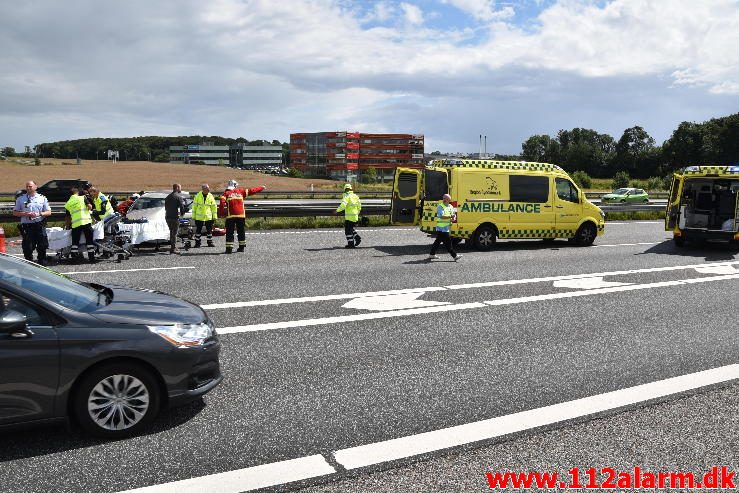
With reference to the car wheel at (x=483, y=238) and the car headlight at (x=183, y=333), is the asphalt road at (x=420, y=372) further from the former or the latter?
the car wheel at (x=483, y=238)

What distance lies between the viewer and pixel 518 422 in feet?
16.1

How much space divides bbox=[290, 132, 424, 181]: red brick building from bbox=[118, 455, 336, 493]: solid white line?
152m

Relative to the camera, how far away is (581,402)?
17.5 feet

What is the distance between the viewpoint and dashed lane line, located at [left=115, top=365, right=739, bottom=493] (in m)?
3.91

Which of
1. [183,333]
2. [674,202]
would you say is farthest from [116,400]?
[674,202]

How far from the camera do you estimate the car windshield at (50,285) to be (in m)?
4.62

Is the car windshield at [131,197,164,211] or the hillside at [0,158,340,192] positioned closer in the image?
the car windshield at [131,197,164,211]

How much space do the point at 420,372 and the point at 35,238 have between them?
9606mm

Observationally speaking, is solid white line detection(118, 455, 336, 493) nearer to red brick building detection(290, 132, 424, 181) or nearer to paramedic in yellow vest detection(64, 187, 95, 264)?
A: paramedic in yellow vest detection(64, 187, 95, 264)

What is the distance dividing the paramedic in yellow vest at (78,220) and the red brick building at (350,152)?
14333cm

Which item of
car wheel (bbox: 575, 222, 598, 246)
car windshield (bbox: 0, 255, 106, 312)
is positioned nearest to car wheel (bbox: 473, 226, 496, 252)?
car wheel (bbox: 575, 222, 598, 246)

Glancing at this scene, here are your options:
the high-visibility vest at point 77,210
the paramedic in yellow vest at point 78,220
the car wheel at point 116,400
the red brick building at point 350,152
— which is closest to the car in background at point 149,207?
the paramedic in yellow vest at point 78,220

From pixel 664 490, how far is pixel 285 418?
2758mm

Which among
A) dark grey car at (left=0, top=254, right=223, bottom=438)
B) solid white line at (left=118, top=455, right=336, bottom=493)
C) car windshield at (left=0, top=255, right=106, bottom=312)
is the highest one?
car windshield at (left=0, top=255, right=106, bottom=312)
